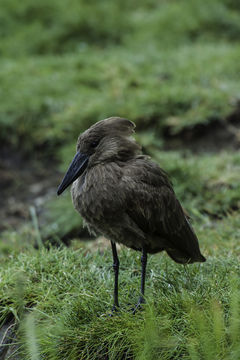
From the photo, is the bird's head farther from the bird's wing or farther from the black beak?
the bird's wing

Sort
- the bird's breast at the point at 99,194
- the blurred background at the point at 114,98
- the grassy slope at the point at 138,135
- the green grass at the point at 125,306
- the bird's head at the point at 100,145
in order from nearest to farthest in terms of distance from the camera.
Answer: the green grass at the point at 125,306 → the grassy slope at the point at 138,135 → the bird's breast at the point at 99,194 → the bird's head at the point at 100,145 → the blurred background at the point at 114,98

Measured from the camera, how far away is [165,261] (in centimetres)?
369

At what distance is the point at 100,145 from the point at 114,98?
3.92 metres

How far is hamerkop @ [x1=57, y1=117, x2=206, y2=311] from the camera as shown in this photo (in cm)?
294

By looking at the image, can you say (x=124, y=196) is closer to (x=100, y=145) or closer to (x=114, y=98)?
(x=100, y=145)

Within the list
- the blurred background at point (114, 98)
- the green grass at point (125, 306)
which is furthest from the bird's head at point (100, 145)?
the blurred background at point (114, 98)

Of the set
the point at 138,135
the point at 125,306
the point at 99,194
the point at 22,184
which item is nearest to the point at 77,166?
the point at 99,194

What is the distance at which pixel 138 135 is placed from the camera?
20.9ft

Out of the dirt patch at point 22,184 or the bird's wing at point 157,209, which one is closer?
the bird's wing at point 157,209

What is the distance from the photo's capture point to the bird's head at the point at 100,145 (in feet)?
10.2

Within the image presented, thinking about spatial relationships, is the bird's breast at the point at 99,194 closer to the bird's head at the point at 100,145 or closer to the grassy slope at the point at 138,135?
the bird's head at the point at 100,145

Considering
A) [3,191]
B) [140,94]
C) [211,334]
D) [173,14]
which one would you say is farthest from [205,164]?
[173,14]

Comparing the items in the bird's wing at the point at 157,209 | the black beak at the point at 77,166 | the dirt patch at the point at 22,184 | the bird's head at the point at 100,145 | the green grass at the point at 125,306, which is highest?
the bird's head at the point at 100,145

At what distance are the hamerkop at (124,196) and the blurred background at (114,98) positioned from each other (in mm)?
1467
